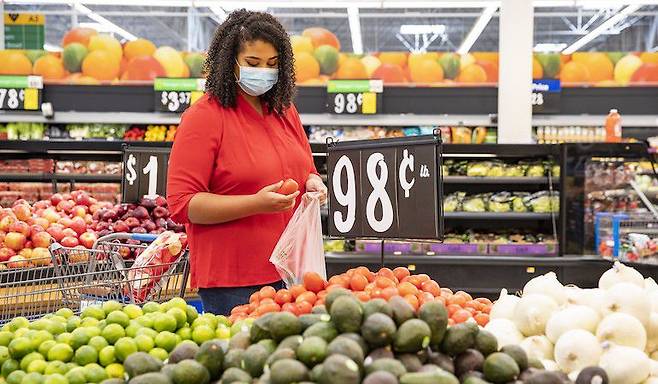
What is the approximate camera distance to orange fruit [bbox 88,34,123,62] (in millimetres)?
8281

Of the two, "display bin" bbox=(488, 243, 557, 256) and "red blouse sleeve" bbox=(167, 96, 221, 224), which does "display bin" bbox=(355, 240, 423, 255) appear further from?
"red blouse sleeve" bbox=(167, 96, 221, 224)

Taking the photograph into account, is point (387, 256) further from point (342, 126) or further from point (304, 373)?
point (304, 373)

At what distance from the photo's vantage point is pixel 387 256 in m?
6.91

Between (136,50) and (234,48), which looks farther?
(136,50)

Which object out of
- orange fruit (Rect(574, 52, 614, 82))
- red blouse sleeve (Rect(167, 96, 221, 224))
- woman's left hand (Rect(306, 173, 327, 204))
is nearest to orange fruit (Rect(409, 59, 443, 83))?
orange fruit (Rect(574, 52, 614, 82))

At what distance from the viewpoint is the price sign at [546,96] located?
799 cm

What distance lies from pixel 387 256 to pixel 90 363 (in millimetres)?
5137

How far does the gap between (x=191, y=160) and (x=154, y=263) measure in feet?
2.48

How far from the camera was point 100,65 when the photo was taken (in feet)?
26.9

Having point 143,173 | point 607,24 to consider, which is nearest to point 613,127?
point 143,173

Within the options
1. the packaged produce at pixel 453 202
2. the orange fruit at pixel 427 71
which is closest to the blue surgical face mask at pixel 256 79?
the packaged produce at pixel 453 202

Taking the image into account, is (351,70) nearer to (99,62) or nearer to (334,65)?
(334,65)

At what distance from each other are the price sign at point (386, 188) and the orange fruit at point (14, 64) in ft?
20.2

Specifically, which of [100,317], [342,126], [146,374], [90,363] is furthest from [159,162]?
[342,126]
